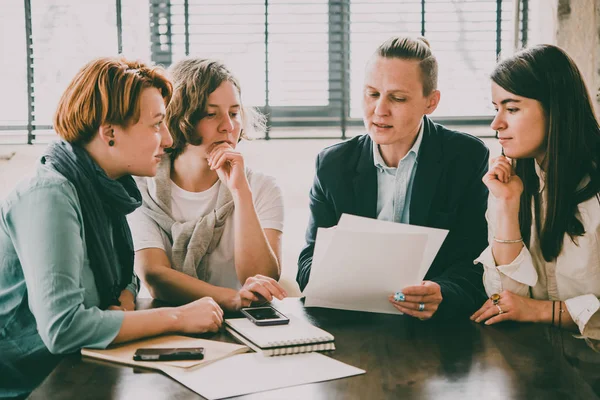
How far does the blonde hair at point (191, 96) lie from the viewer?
75.0 inches

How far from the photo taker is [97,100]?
1.46m

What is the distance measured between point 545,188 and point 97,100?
1.15 m

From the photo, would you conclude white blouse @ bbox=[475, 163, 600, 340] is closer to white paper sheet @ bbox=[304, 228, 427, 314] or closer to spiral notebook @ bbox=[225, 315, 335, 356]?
white paper sheet @ bbox=[304, 228, 427, 314]

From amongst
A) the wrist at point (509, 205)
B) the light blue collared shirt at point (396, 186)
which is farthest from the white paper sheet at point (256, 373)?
the light blue collared shirt at point (396, 186)

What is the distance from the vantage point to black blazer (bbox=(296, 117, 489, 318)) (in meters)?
1.88

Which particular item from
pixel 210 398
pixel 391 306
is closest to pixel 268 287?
pixel 391 306

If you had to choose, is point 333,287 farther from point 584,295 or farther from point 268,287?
point 584,295

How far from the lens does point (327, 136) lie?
126 inches

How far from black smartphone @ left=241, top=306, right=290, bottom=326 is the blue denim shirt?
286mm

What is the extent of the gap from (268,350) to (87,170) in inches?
23.3

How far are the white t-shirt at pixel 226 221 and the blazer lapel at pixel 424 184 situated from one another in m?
0.43

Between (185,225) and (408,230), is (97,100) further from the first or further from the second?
(408,230)

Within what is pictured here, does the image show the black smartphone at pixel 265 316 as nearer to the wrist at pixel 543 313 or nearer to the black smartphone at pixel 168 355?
the black smartphone at pixel 168 355

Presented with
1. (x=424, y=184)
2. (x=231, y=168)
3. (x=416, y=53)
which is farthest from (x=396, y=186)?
(x=231, y=168)
